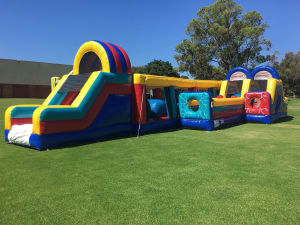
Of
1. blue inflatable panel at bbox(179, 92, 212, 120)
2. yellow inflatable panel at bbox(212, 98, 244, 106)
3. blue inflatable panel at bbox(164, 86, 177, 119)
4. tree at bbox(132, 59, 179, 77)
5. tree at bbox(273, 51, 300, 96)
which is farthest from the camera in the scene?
tree at bbox(273, 51, 300, 96)

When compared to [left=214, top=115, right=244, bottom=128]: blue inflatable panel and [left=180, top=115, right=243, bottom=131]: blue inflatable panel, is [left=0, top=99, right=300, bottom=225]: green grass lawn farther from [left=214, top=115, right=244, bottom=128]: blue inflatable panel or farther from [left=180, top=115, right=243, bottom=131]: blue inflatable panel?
[left=214, top=115, right=244, bottom=128]: blue inflatable panel

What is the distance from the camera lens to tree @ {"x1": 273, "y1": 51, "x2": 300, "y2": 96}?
32094 mm

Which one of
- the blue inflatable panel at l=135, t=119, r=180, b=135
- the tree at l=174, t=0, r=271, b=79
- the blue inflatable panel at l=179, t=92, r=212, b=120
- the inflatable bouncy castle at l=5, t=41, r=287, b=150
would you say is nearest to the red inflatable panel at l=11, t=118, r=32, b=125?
the inflatable bouncy castle at l=5, t=41, r=287, b=150

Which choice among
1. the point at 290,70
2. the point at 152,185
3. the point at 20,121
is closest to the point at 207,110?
the point at 152,185

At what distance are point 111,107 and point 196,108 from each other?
2.87 m

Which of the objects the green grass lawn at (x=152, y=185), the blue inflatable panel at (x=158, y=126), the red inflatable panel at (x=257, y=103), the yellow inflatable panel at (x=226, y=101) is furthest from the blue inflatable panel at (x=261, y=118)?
the green grass lawn at (x=152, y=185)

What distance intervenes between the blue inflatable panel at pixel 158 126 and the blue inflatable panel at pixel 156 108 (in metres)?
0.45

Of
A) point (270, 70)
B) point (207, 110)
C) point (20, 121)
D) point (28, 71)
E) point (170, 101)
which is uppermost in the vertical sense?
point (28, 71)

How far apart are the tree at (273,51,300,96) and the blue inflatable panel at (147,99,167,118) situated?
1189 inches

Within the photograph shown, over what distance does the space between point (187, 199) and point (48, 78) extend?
2817cm

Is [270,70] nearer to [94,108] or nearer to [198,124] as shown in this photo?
[198,124]

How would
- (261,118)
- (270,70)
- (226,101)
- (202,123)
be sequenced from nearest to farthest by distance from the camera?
(202,123)
(226,101)
(261,118)
(270,70)

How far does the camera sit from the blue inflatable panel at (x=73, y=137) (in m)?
4.54

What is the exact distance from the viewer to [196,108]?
7270mm
